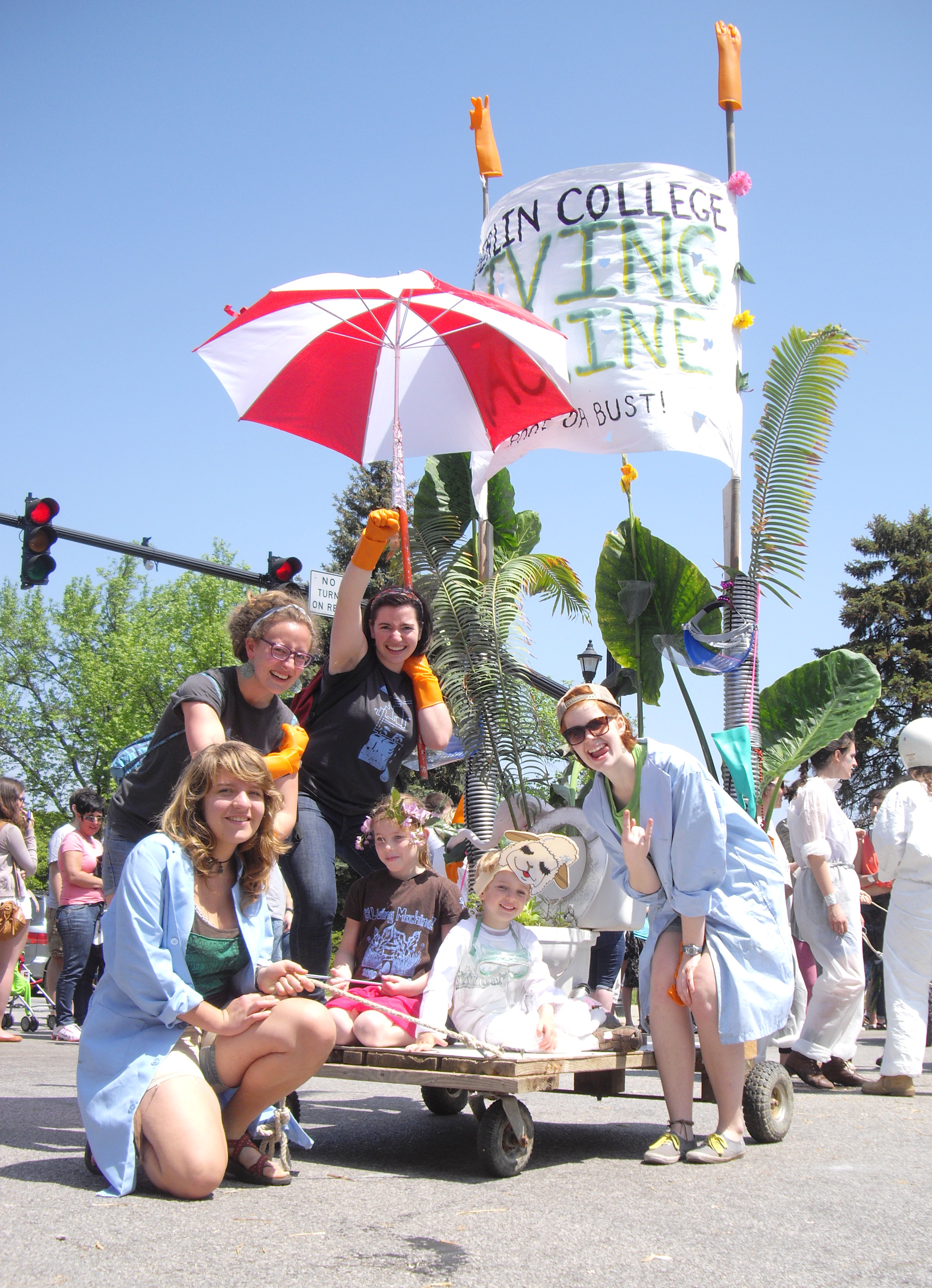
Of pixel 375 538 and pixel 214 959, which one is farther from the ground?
pixel 375 538

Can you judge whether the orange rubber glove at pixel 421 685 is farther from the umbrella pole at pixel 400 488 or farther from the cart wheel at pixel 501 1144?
the cart wheel at pixel 501 1144

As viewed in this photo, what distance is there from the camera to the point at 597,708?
4.13 meters

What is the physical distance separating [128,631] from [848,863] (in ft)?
124

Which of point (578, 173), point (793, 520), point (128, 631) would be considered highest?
point (128, 631)

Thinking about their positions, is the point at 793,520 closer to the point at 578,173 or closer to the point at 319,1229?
the point at 578,173

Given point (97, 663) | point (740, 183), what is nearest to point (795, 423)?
point (740, 183)

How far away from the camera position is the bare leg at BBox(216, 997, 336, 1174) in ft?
10.5

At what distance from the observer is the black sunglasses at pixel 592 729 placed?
162 inches

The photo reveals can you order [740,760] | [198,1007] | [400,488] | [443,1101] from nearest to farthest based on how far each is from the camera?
[198,1007], [443,1101], [400,488], [740,760]

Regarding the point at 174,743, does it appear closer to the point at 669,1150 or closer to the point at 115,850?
the point at 115,850

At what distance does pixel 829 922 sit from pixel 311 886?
3467mm

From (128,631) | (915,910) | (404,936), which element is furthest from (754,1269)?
(128,631)

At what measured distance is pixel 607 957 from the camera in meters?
7.42

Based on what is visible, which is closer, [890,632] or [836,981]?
[836,981]
